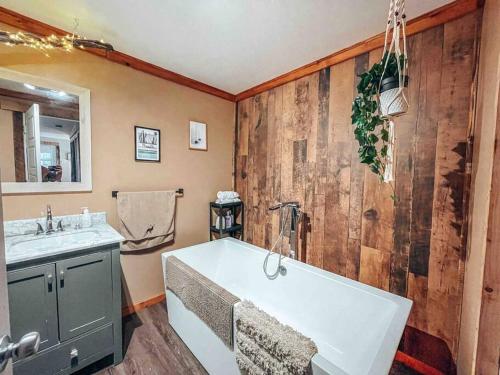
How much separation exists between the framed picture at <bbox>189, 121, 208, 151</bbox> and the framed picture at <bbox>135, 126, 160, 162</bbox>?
0.38 meters

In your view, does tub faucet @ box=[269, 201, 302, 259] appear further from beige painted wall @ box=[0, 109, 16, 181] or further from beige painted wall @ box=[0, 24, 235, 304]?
beige painted wall @ box=[0, 109, 16, 181]

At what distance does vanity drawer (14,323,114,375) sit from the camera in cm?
125

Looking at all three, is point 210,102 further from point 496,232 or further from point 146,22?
point 496,232

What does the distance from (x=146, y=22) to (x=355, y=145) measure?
5.90ft

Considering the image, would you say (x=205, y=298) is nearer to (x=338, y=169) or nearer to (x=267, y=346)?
(x=267, y=346)

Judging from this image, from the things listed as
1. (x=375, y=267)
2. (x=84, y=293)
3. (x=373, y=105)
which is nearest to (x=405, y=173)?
(x=373, y=105)

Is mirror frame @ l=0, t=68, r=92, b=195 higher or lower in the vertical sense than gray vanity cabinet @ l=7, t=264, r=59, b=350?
higher

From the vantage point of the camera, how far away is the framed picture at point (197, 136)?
2.45 meters

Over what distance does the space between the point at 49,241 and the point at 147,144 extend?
1.08 m

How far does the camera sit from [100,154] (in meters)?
1.87

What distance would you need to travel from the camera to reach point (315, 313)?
5.59 feet

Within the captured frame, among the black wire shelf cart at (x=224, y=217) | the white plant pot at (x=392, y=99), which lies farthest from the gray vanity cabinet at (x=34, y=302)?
the white plant pot at (x=392, y=99)

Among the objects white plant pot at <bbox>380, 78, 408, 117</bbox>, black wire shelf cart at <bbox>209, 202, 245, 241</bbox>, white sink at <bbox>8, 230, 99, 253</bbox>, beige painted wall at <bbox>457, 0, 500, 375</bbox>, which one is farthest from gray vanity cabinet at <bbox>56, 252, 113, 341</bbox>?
beige painted wall at <bbox>457, 0, 500, 375</bbox>

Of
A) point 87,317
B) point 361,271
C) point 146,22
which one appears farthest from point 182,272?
point 146,22
